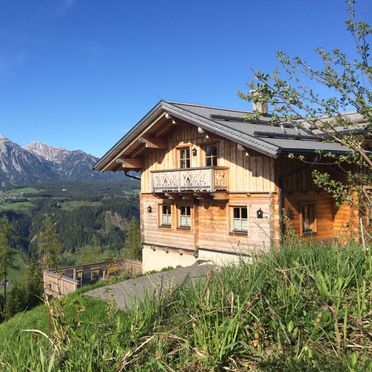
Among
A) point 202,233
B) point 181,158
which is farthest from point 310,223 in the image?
point 181,158

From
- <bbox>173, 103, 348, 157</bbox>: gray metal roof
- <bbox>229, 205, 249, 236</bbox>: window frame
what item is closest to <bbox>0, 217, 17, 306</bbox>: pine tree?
<bbox>173, 103, 348, 157</bbox>: gray metal roof

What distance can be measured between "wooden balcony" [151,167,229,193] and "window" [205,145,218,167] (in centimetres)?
97

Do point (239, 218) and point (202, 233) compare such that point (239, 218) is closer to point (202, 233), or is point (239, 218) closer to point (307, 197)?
point (202, 233)

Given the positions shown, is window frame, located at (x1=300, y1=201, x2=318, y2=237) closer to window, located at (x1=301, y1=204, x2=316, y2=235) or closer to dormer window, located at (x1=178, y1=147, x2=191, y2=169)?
window, located at (x1=301, y1=204, x2=316, y2=235)

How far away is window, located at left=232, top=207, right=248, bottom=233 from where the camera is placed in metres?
17.0

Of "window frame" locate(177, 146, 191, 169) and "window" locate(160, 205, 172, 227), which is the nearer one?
"window frame" locate(177, 146, 191, 169)

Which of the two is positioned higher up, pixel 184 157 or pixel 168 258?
pixel 184 157

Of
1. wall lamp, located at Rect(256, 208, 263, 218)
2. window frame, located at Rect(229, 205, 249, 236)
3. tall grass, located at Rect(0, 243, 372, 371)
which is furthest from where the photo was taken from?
window frame, located at Rect(229, 205, 249, 236)

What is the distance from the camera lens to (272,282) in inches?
179

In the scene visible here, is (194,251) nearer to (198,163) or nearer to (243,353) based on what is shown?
(198,163)

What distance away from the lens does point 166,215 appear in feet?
68.7

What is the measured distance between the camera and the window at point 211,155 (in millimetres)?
18147

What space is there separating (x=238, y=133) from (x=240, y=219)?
3.86 metres

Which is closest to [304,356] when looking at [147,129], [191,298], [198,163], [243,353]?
[243,353]
